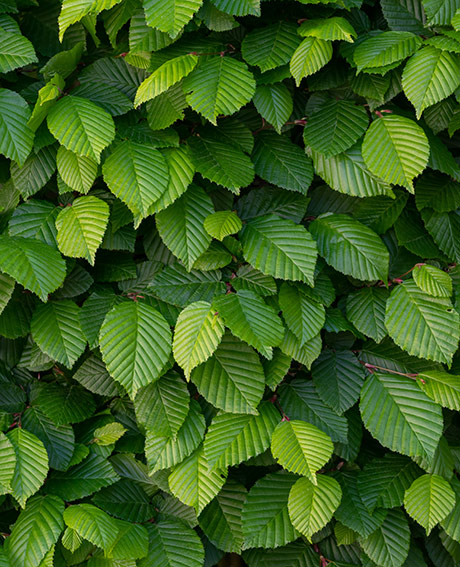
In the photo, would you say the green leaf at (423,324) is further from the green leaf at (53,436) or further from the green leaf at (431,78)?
the green leaf at (53,436)

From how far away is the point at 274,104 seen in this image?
1807mm

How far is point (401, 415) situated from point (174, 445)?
720mm

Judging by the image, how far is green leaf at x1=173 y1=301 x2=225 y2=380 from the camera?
5.28ft

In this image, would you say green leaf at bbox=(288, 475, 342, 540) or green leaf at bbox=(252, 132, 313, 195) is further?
green leaf at bbox=(252, 132, 313, 195)

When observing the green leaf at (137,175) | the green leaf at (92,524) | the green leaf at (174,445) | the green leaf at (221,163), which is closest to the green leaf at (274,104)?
the green leaf at (221,163)

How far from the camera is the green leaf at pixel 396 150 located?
1729mm

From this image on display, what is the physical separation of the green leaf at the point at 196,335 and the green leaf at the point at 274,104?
2.05 ft

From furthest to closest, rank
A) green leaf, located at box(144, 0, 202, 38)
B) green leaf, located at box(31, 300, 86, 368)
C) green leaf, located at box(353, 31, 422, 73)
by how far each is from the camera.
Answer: green leaf, located at box(31, 300, 86, 368), green leaf, located at box(353, 31, 422, 73), green leaf, located at box(144, 0, 202, 38)

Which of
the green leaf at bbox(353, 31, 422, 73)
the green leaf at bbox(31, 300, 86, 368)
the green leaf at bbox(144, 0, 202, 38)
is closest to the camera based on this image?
the green leaf at bbox(144, 0, 202, 38)

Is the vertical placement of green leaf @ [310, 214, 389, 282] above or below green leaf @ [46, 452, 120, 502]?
above

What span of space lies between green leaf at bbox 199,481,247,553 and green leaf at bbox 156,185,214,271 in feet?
2.61

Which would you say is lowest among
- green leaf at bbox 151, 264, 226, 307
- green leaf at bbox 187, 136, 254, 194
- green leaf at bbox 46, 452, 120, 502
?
green leaf at bbox 46, 452, 120, 502

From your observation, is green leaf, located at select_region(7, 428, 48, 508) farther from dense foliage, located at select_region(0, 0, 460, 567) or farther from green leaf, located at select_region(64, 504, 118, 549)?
green leaf, located at select_region(64, 504, 118, 549)

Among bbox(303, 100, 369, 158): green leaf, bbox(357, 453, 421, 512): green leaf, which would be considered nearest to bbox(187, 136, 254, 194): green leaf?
bbox(303, 100, 369, 158): green leaf
